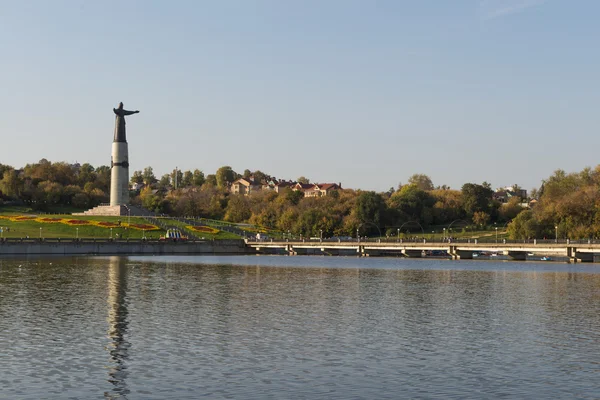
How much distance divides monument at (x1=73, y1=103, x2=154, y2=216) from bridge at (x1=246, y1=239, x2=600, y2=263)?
110ft

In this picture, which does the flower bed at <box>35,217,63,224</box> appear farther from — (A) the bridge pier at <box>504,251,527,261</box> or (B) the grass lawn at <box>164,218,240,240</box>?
(A) the bridge pier at <box>504,251,527,261</box>

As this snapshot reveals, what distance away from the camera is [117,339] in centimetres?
3934

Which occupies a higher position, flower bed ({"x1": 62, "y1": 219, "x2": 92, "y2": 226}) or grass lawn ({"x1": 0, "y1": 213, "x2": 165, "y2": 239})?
flower bed ({"x1": 62, "y1": 219, "x2": 92, "y2": 226})

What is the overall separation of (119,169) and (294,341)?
137948mm

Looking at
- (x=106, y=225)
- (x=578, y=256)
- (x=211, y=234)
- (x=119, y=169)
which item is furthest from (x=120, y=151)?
(x=578, y=256)

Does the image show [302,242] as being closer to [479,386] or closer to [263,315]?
[263,315]

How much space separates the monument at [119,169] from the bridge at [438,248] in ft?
110

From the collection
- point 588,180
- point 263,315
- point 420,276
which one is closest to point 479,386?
point 263,315

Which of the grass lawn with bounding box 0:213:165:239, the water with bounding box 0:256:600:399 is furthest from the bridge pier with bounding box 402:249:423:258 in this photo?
the water with bounding box 0:256:600:399

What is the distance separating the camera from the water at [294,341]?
95.7 ft

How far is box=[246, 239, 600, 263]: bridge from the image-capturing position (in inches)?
4865

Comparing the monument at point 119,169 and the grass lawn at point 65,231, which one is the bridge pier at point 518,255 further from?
the monument at point 119,169

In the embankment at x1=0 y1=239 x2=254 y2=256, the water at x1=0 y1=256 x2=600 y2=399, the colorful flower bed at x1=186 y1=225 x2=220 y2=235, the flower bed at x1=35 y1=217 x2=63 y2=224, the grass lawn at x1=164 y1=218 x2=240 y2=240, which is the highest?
the flower bed at x1=35 y1=217 x2=63 y2=224

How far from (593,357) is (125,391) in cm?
2061
